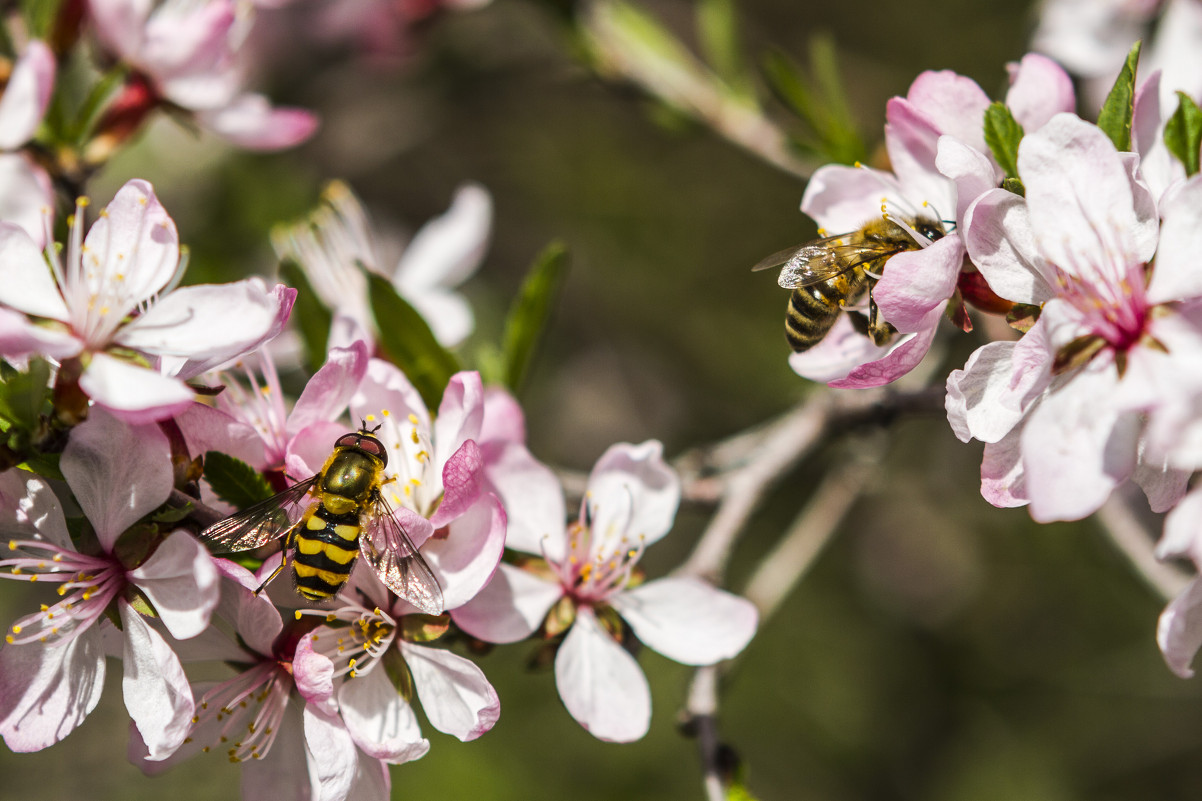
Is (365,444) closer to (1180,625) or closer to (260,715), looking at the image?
(260,715)

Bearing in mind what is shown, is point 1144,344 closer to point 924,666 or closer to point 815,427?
point 815,427

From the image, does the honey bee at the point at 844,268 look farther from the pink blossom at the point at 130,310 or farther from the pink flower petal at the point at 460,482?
the pink blossom at the point at 130,310

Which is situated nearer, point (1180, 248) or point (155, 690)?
point (1180, 248)

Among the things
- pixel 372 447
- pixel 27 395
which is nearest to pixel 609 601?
pixel 372 447

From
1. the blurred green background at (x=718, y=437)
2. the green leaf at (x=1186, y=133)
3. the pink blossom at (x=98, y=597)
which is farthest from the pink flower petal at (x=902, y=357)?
the blurred green background at (x=718, y=437)

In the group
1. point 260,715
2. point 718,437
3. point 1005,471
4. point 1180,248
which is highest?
point 1180,248

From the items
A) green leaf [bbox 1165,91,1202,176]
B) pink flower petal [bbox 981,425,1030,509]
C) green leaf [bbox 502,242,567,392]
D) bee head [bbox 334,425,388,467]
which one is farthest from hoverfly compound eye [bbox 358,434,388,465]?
green leaf [bbox 1165,91,1202,176]
